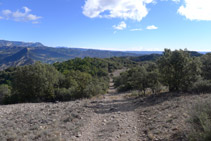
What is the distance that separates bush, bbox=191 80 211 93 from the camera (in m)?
13.1

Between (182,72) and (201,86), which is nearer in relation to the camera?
(201,86)

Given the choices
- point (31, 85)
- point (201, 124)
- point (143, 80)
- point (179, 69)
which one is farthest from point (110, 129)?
point (31, 85)

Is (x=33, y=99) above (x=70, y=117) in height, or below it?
below

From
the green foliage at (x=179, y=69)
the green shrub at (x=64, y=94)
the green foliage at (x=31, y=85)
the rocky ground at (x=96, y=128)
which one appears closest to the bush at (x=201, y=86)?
the green foliage at (x=179, y=69)

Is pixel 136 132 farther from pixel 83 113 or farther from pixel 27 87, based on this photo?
pixel 27 87

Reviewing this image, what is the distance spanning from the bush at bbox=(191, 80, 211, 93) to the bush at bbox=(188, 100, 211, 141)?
8.78 m

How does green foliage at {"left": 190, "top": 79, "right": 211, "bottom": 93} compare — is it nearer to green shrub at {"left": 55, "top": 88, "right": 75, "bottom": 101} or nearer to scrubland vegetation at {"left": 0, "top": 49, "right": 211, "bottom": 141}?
scrubland vegetation at {"left": 0, "top": 49, "right": 211, "bottom": 141}

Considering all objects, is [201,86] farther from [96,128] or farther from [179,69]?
[96,128]

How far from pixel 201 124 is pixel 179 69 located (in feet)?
36.7

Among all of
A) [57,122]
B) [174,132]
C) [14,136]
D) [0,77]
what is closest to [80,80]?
[57,122]

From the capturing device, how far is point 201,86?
44.1 ft

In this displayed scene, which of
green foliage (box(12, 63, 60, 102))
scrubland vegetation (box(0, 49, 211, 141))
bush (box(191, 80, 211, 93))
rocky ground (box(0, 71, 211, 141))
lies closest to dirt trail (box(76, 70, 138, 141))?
rocky ground (box(0, 71, 211, 141))

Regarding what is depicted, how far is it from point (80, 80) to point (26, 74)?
32.6 feet

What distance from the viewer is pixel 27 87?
21.9m
